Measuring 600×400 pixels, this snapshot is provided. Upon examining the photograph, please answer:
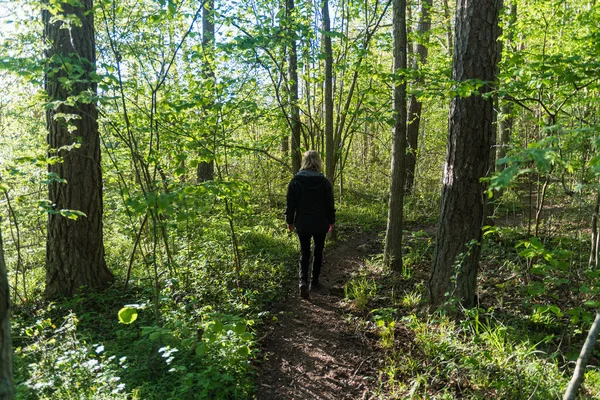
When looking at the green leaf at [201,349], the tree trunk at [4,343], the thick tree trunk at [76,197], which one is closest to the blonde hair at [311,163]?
the thick tree trunk at [76,197]

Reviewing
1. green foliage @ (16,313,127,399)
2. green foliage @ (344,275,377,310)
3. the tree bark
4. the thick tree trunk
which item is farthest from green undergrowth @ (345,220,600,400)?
the thick tree trunk

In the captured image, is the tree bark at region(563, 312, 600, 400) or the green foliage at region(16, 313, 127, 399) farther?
the green foliage at region(16, 313, 127, 399)

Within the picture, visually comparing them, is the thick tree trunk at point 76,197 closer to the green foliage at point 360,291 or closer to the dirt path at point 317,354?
the dirt path at point 317,354

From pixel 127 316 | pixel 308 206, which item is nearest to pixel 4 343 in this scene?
pixel 127 316

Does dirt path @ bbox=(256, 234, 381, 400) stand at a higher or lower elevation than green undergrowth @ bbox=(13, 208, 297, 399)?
lower

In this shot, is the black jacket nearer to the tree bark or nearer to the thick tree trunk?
the thick tree trunk

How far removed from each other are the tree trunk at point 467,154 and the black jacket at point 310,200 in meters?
1.72

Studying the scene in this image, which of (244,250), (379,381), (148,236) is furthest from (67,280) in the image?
(379,381)

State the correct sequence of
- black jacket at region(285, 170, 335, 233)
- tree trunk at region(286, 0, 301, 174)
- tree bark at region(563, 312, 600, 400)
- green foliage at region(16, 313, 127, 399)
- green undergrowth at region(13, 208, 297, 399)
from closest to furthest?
tree bark at region(563, 312, 600, 400)
green foliage at region(16, 313, 127, 399)
green undergrowth at region(13, 208, 297, 399)
black jacket at region(285, 170, 335, 233)
tree trunk at region(286, 0, 301, 174)

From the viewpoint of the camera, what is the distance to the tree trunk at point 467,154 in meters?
4.01

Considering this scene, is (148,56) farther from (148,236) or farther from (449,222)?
(449,222)

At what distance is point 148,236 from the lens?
25.1ft

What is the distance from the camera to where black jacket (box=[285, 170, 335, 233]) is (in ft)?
17.8

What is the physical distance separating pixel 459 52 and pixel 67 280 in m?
6.23
